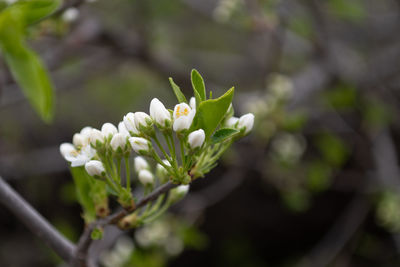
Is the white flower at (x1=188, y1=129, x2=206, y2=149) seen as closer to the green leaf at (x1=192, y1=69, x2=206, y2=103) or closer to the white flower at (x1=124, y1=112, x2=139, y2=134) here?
the green leaf at (x1=192, y1=69, x2=206, y2=103)

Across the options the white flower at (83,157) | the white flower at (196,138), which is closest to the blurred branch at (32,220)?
the white flower at (83,157)

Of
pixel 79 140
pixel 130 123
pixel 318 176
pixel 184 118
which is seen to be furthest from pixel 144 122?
pixel 318 176

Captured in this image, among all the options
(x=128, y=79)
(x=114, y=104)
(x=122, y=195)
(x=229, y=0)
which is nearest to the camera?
(x=122, y=195)

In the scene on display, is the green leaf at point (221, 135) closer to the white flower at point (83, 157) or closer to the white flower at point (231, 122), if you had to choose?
the white flower at point (231, 122)

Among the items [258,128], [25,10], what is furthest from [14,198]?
[258,128]

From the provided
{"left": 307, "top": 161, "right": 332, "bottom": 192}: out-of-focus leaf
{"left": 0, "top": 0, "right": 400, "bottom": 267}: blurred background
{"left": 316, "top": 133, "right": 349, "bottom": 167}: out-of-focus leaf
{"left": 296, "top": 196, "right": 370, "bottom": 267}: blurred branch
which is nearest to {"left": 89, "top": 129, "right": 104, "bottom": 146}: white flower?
{"left": 0, "top": 0, "right": 400, "bottom": 267}: blurred background

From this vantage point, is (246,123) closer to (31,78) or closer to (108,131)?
(108,131)

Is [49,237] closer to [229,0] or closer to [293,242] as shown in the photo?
[229,0]

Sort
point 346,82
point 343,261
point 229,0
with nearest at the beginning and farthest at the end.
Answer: point 229,0 < point 346,82 < point 343,261
